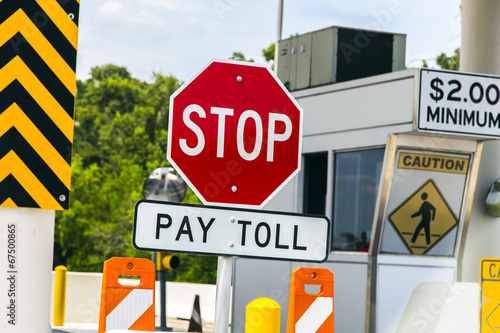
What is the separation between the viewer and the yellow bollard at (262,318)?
4.17 meters

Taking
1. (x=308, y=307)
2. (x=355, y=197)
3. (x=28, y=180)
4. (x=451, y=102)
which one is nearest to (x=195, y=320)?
(x=355, y=197)

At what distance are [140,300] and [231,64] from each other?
224 cm

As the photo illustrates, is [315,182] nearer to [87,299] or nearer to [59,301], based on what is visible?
[59,301]

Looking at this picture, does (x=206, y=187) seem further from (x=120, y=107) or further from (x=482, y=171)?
(x=120, y=107)

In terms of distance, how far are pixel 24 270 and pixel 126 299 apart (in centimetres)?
240

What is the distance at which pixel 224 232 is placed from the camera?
3.26 metres

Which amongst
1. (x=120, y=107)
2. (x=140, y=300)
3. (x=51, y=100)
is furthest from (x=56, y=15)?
(x=120, y=107)

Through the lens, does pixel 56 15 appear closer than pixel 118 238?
Yes

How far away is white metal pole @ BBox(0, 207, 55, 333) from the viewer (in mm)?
2814

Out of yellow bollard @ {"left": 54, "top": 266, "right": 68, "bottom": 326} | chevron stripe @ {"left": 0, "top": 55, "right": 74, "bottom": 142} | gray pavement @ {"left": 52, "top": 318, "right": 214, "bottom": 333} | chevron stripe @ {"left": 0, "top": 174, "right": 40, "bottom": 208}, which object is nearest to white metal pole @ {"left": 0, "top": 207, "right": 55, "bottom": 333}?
chevron stripe @ {"left": 0, "top": 174, "right": 40, "bottom": 208}

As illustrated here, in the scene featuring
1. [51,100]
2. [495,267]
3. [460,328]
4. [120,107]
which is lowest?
[460,328]

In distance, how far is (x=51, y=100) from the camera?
298 cm

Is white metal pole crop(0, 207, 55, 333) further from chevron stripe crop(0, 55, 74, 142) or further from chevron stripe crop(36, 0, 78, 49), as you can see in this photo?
chevron stripe crop(36, 0, 78, 49)

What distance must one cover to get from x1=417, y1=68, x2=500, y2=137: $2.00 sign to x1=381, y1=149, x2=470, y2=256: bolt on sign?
608mm
